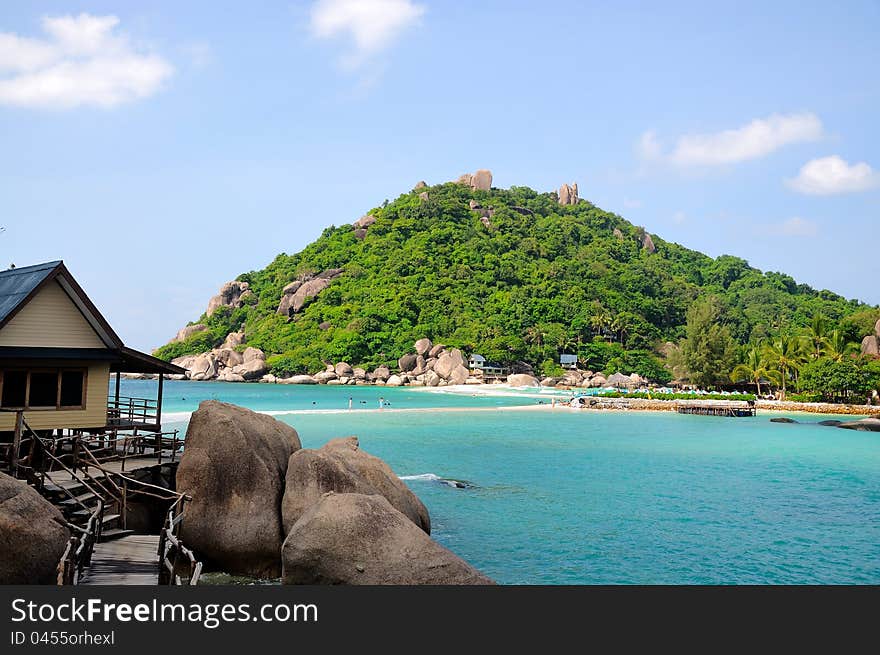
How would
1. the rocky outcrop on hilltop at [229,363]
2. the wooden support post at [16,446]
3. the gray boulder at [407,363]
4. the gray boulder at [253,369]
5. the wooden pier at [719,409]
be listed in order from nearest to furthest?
the wooden support post at [16,446], the wooden pier at [719,409], the gray boulder at [407,363], the gray boulder at [253,369], the rocky outcrop on hilltop at [229,363]

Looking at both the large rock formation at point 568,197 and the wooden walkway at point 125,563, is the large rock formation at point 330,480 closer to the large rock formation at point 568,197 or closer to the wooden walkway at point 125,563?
the wooden walkway at point 125,563

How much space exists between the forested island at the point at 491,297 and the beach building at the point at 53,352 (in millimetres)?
84144

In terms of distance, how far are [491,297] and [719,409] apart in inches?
2975

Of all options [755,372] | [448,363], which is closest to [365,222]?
[448,363]

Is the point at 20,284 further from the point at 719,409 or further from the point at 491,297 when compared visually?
the point at 491,297

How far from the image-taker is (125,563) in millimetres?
11609

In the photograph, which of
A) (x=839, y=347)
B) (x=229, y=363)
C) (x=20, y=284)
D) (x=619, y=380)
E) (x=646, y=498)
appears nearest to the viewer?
(x=20, y=284)

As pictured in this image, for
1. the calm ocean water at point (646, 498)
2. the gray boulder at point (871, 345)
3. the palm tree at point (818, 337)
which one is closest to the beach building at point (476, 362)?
the palm tree at point (818, 337)

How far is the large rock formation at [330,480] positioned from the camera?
1424 cm

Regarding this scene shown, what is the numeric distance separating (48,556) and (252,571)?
4502 millimetres

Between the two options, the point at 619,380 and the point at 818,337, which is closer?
the point at 818,337

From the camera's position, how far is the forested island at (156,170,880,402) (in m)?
125

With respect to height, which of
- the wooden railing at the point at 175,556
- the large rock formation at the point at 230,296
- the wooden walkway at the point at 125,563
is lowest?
the wooden walkway at the point at 125,563

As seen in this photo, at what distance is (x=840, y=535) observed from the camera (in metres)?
19.8
